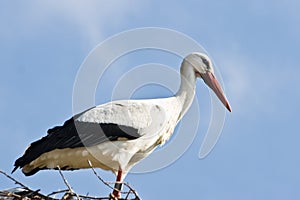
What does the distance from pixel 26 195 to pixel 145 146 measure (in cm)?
175

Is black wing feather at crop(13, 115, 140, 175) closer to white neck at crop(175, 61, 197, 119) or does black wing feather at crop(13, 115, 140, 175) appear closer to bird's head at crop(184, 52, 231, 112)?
white neck at crop(175, 61, 197, 119)

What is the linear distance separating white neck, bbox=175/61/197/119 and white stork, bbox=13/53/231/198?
26 centimetres

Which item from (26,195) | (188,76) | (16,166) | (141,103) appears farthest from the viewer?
(188,76)

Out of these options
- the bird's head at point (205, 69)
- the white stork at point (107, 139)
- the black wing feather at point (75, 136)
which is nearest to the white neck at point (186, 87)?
the bird's head at point (205, 69)

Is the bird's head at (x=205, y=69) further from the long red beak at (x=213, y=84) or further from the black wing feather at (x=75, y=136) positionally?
the black wing feather at (x=75, y=136)

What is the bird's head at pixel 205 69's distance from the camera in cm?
951

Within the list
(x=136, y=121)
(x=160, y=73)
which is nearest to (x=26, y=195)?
(x=136, y=121)

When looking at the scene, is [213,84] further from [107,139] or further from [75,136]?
[75,136]

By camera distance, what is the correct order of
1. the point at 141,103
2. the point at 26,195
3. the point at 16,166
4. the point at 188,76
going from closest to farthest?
1. the point at 26,195
2. the point at 16,166
3. the point at 141,103
4. the point at 188,76

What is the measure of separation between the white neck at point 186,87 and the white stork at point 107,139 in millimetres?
261

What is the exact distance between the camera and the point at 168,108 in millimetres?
8922

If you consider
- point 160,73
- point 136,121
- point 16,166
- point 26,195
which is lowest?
point 26,195

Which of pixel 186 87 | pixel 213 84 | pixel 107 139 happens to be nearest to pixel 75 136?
pixel 107 139

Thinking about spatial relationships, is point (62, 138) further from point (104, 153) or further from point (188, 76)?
point (188, 76)
